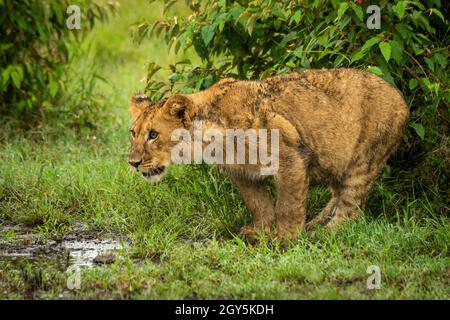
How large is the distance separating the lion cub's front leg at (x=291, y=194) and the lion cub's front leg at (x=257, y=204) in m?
0.28

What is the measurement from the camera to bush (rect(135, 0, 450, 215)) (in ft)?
22.0

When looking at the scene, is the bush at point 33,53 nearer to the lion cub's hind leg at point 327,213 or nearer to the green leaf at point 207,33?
the green leaf at point 207,33

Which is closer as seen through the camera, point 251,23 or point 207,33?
point 251,23

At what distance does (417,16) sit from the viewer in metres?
6.48

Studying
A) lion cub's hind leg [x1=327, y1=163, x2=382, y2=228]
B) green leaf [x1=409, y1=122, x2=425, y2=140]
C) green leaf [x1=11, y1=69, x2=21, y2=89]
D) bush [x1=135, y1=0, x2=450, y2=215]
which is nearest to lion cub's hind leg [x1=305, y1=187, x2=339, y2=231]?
lion cub's hind leg [x1=327, y1=163, x2=382, y2=228]

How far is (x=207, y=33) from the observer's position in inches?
279

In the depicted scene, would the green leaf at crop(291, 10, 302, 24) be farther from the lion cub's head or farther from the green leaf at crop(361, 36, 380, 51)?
the lion cub's head

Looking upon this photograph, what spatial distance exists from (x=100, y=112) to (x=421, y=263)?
519 centimetres

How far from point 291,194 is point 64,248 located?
1696mm

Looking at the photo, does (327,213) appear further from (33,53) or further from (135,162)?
(33,53)

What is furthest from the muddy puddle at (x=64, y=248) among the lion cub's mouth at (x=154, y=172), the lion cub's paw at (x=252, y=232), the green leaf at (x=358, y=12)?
the green leaf at (x=358, y=12)

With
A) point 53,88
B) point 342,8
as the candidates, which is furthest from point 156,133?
point 53,88
